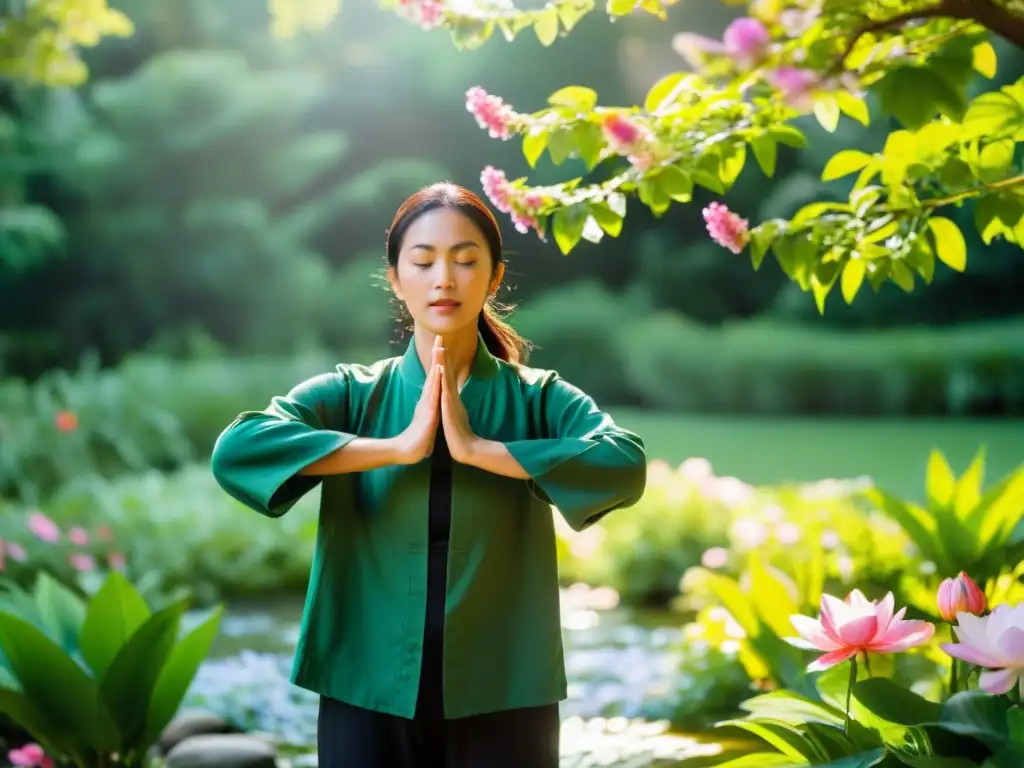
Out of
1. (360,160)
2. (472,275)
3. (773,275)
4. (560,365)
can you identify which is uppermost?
(360,160)

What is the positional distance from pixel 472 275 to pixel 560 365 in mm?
8934

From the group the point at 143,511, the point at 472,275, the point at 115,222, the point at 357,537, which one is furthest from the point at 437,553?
the point at 115,222

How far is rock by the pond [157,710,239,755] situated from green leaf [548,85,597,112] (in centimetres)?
192

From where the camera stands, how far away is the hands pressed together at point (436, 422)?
150 centimetres

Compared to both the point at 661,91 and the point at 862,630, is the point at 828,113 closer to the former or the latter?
the point at 661,91

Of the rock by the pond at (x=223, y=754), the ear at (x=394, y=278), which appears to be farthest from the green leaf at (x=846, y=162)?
the rock by the pond at (x=223, y=754)

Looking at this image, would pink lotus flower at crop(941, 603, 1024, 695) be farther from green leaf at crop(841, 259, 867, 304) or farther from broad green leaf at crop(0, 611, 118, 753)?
broad green leaf at crop(0, 611, 118, 753)

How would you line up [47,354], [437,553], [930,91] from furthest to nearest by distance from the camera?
[47,354] → [437,553] → [930,91]

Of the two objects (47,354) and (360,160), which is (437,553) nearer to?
(47,354)

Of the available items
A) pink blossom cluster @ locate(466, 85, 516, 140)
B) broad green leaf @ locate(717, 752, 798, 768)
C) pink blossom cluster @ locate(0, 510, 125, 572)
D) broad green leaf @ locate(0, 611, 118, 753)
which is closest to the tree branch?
pink blossom cluster @ locate(466, 85, 516, 140)

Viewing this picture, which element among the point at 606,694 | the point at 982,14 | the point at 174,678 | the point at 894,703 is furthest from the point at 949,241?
the point at 606,694

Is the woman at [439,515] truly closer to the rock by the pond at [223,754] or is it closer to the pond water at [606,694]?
the rock by the pond at [223,754]

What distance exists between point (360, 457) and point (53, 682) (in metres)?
1.13

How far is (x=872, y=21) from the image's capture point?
4.60 ft
